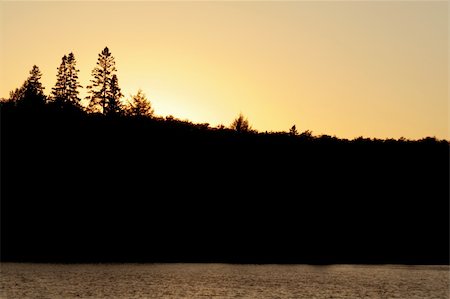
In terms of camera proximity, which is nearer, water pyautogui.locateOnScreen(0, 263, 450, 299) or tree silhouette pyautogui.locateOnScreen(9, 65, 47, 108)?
water pyautogui.locateOnScreen(0, 263, 450, 299)

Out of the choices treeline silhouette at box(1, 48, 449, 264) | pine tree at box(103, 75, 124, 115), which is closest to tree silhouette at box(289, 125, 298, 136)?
treeline silhouette at box(1, 48, 449, 264)

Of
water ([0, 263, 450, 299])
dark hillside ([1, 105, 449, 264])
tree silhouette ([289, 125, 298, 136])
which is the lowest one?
water ([0, 263, 450, 299])

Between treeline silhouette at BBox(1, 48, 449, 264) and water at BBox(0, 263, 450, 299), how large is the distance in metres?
15.4

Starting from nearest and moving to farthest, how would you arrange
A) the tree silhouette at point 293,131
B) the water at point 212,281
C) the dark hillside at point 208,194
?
the water at point 212,281 < the dark hillside at point 208,194 < the tree silhouette at point 293,131

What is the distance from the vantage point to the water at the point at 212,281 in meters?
82.4

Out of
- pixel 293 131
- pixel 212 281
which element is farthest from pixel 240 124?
pixel 212 281

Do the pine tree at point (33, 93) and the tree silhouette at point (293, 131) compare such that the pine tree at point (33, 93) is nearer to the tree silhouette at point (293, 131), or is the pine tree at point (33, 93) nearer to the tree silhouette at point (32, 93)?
the tree silhouette at point (32, 93)

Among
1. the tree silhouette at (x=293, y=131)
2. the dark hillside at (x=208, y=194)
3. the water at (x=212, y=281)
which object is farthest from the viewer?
the tree silhouette at (x=293, y=131)

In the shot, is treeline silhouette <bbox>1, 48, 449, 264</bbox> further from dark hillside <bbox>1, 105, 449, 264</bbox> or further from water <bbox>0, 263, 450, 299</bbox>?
water <bbox>0, 263, 450, 299</bbox>

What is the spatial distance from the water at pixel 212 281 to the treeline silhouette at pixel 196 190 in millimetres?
15394

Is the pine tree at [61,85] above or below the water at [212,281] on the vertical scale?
above

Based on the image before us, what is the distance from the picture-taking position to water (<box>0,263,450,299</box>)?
3246 inches

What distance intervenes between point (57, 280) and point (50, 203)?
48.0m

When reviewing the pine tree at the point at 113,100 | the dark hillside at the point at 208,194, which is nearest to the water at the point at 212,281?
the dark hillside at the point at 208,194
